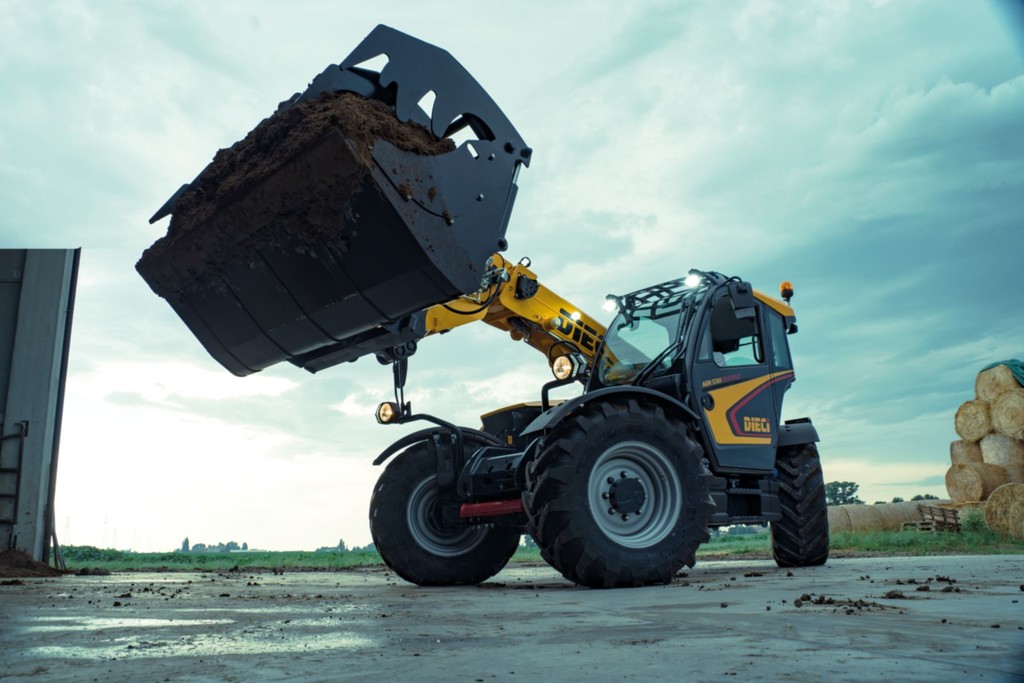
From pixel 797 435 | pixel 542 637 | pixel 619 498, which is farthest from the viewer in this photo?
pixel 797 435

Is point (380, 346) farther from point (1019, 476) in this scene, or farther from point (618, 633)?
point (1019, 476)

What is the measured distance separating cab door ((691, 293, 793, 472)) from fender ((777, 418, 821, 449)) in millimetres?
493

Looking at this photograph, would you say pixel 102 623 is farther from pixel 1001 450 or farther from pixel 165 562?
pixel 1001 450

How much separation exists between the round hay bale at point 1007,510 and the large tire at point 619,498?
965 cm

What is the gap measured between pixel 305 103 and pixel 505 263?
337 centimetres

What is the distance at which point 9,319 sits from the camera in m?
9.82

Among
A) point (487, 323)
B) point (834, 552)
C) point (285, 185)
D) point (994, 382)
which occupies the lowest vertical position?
point (834, 552)

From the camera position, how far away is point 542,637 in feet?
8.73

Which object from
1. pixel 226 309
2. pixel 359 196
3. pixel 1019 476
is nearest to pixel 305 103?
pixel 359 196

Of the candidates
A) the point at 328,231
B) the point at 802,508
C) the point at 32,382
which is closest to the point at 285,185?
the point at 328,231

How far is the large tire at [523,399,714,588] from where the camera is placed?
5.11m

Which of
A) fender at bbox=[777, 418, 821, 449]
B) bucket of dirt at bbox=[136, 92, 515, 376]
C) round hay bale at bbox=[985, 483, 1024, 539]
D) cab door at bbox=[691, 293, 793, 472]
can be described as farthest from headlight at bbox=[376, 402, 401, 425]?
round hay bale at bbox=[985, 483, 1024, 539]

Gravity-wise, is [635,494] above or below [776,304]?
below

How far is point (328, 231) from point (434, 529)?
3.00 meters
